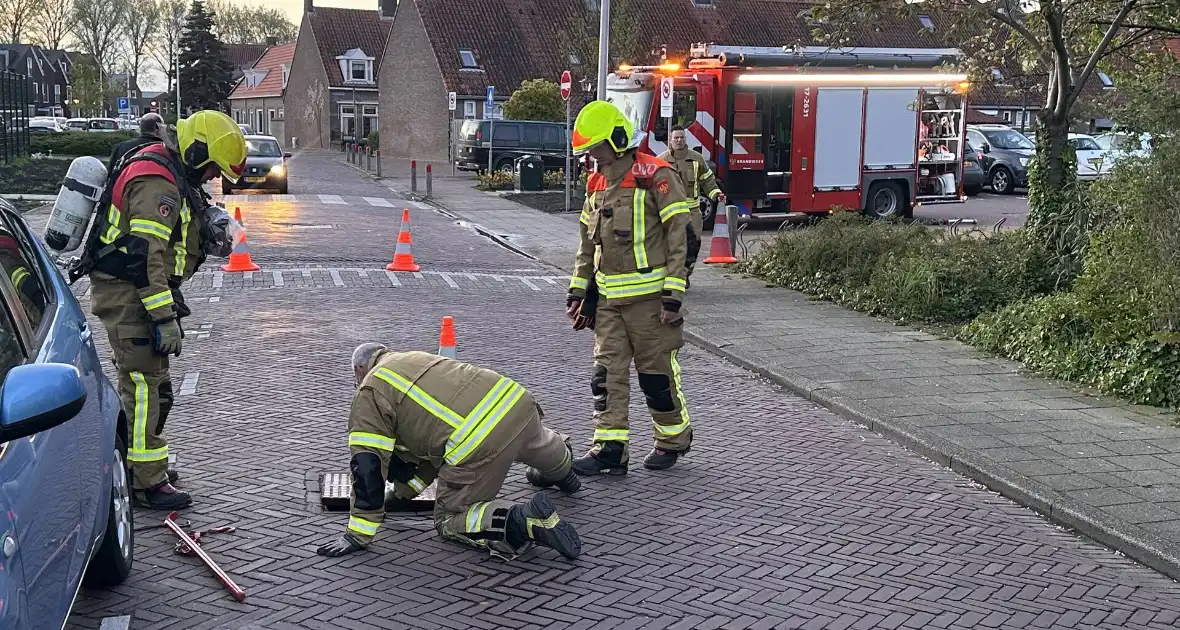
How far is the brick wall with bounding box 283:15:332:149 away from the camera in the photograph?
65000 millimetres

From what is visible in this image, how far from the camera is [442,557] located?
16.8 ft

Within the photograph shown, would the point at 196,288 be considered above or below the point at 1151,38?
below

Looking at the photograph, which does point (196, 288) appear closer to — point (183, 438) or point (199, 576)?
point (183, 438)

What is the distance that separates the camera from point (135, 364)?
551 centimetres

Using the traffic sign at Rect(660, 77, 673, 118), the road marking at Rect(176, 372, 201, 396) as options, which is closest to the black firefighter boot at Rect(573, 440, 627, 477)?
the road marking at Rect(176, 372, 201, 396)

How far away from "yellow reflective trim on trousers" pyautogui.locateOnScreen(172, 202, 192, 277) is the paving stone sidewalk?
427 centimetres

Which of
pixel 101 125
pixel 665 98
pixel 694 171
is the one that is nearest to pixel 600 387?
pixel 694 171

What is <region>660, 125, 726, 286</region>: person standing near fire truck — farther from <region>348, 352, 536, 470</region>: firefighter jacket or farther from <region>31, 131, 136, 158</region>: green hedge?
<region>31, 131, 136, 158</region>: green hedge

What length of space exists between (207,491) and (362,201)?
21304mm

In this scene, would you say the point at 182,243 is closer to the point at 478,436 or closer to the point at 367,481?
the point at 367,481

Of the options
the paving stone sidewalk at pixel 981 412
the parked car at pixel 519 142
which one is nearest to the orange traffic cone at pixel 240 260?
the paving stone sidewalk at pixel 981 412

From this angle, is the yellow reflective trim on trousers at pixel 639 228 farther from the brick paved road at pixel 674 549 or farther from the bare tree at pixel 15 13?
the bare tree at pixel 15 13

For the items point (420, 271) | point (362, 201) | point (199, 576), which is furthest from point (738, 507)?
point (362, 201)

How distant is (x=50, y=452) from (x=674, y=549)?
2777 millimetres
